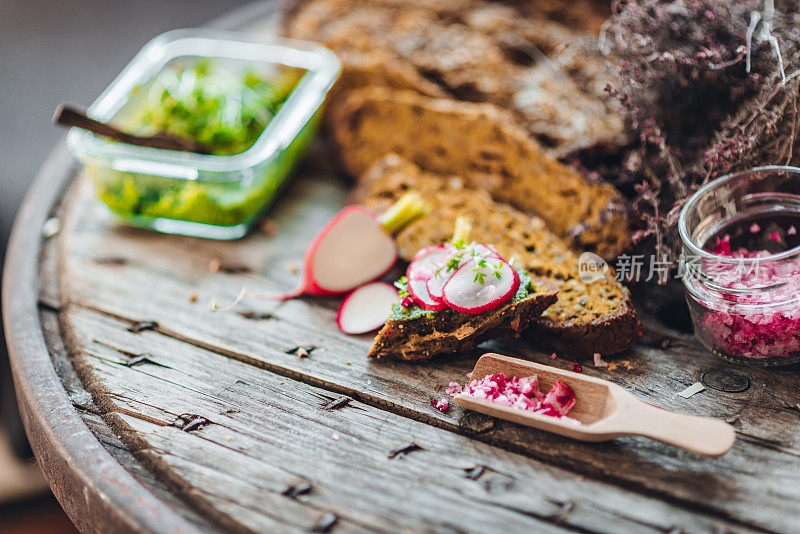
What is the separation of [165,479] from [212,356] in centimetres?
55

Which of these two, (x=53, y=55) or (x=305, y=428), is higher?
(x=53, y=55)

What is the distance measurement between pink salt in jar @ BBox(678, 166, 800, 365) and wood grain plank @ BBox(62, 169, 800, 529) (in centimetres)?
10

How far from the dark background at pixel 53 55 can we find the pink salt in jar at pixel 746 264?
4.43 meters

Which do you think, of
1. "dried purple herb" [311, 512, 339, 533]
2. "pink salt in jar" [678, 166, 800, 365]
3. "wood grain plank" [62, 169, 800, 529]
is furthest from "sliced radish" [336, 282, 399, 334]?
"pink salt in jar" [678, 166, 800, 365]

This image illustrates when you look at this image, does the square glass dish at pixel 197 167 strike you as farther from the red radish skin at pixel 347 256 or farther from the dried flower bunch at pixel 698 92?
the dried flower bunch at pixel 698 92

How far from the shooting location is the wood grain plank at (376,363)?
1.92 meters

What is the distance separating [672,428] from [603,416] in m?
0.20

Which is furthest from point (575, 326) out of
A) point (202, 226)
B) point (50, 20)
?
point (50, 20)

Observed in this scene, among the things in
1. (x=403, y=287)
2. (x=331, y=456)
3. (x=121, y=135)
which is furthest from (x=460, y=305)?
(x=121, y=135)

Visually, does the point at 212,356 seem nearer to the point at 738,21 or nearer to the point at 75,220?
the point at 75,220

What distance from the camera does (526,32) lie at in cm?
352

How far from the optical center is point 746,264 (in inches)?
85.1

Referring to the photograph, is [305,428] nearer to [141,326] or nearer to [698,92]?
[141,326]

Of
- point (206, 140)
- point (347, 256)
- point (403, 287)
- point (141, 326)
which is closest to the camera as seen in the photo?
point (403, 287)
